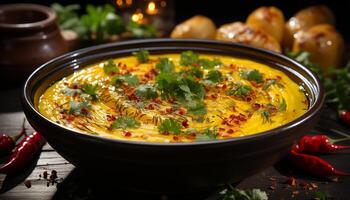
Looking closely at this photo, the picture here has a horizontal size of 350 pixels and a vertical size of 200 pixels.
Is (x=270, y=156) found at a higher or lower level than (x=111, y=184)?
higher

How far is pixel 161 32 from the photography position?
5398 millimetres

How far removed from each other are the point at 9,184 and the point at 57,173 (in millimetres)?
233

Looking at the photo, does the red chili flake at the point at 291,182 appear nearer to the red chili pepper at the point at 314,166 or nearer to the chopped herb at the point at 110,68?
the red chili pepper at the point at 314,166

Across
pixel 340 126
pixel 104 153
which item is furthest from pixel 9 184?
pixel 340 126

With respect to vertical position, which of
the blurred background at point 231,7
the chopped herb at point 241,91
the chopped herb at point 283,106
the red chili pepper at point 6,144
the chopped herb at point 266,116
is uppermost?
the chopped herb at point 283,106

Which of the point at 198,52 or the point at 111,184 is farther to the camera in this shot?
the point at 198,52

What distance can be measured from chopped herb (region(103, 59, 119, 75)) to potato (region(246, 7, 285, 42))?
1.72 metres

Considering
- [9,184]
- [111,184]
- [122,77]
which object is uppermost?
[122,77]

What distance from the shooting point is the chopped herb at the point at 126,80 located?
10.1 ft

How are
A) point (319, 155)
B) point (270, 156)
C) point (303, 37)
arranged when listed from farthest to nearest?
1. point (303, 37)
2. point (319, 155)
3. point (270, 156)

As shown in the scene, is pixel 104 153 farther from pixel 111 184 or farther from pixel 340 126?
pixel 340 126

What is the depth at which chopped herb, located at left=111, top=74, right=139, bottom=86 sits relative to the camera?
3.07 m

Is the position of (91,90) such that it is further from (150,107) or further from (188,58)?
(188,58)

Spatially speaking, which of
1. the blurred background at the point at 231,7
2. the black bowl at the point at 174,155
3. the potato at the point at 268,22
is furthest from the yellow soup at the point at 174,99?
the blurred background at the point at 231,7
